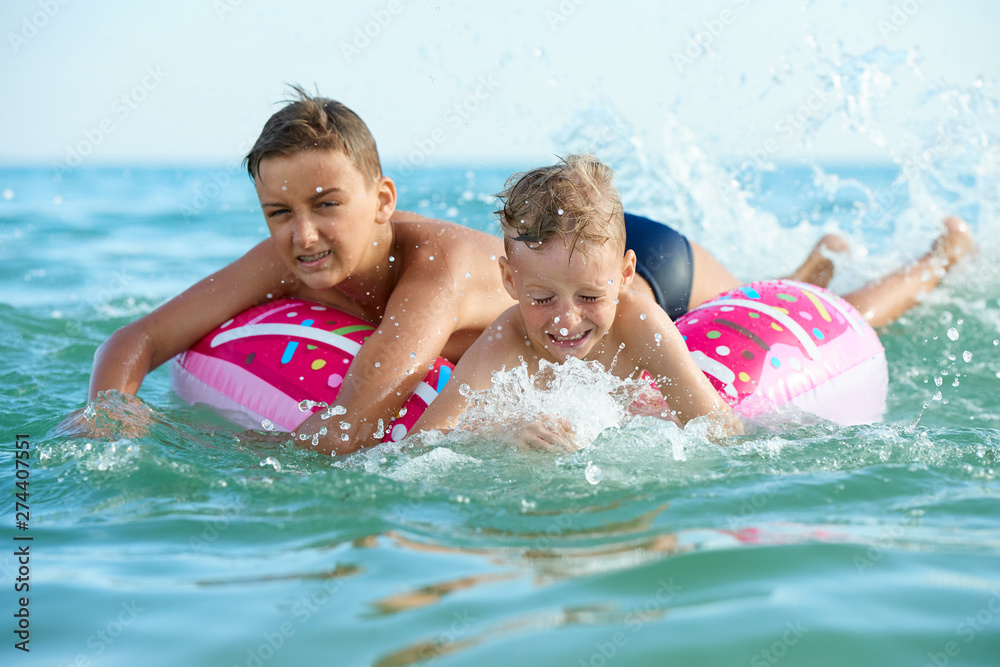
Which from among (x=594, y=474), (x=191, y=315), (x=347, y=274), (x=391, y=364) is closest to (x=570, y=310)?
(x=594, y=474)

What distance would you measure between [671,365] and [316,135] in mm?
1645

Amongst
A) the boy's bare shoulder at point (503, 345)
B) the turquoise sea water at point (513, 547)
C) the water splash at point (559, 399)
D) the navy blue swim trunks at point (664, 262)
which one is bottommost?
the turquoise sea water at point (513, 547)

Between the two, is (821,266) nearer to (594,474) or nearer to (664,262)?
(664,262)

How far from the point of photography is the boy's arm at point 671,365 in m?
3.25

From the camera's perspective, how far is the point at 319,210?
3658mm

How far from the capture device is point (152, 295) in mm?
7887

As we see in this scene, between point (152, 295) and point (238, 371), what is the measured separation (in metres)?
4.37

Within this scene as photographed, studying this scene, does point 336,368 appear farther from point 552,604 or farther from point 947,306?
point 947,306

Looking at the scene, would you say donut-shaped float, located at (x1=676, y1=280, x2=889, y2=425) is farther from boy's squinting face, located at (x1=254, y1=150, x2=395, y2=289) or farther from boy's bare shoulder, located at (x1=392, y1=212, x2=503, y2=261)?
boy's squinting face, located at (x1=254, y1=150, x2=395, y2=289)

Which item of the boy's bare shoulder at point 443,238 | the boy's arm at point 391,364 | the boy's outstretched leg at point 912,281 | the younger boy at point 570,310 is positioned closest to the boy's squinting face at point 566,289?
the younger boy at point 570,310

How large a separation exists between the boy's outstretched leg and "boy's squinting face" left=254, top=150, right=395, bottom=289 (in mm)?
2921

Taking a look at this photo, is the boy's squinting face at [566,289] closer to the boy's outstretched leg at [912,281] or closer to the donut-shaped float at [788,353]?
the donut-shaped float at [788,353]

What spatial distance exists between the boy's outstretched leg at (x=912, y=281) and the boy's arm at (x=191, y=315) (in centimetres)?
321

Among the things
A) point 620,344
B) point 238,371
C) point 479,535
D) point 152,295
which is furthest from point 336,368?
point 152,295
